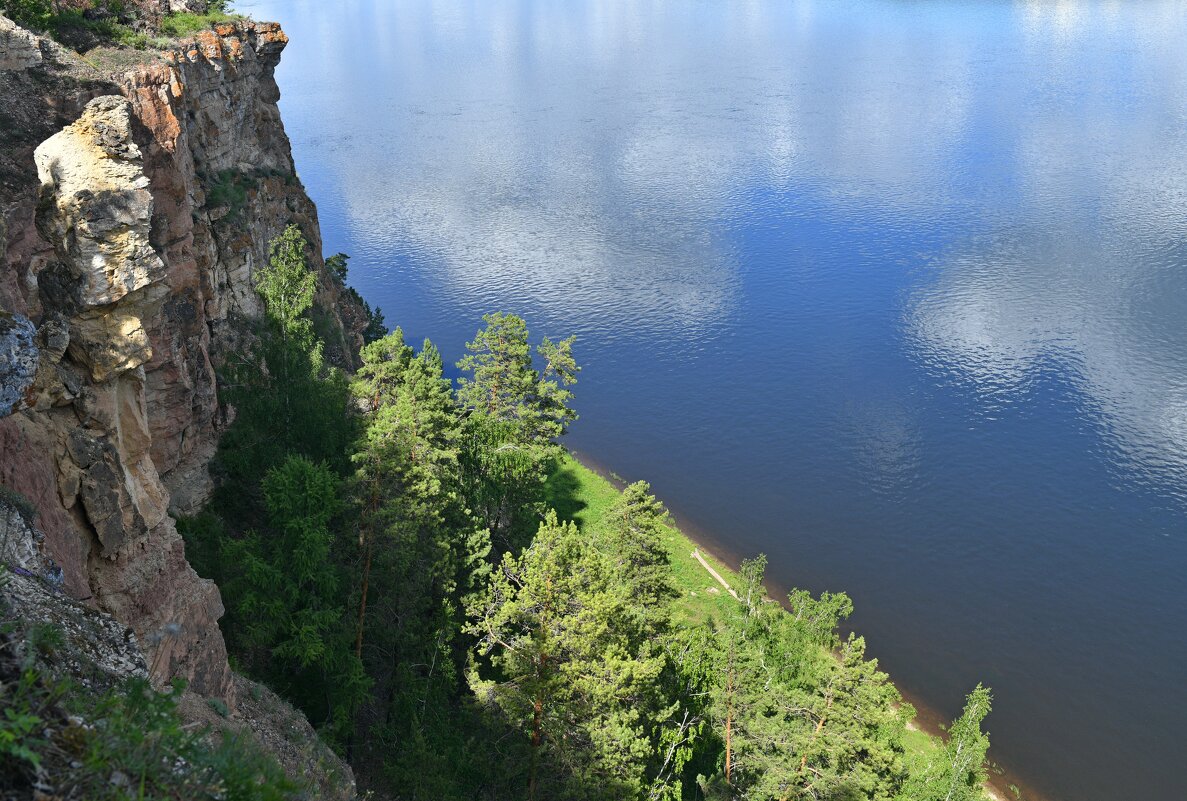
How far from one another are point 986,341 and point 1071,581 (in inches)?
861

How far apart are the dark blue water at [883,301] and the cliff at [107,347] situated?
31.1 metres

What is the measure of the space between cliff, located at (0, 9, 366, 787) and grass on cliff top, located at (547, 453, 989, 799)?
18134 millimetres

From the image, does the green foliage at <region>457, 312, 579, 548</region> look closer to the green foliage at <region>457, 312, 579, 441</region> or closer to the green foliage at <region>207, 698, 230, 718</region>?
the green foliage at <region>457, 312, 579, 441</region>

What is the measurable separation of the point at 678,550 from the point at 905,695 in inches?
514

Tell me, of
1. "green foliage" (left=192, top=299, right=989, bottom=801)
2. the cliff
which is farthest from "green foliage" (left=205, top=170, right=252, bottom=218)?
the cliff

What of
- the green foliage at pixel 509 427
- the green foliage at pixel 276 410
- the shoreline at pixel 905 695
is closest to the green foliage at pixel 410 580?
the green foliage at pixel 276 410

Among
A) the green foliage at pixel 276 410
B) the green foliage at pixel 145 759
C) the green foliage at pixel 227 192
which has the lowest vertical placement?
the green foliage at pixel 276 410

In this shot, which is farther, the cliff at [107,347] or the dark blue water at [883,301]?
the dark blue water at [883,301]

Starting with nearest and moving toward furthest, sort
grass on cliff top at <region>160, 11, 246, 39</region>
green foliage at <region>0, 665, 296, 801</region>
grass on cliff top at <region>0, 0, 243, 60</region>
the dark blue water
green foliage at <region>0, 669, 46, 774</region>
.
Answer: green foliage at <region>0, 669, 46, 774</region> < green foliage at <region>0, 665, 296, 801</region> < grass on cliff top at <region>0, 0, 243, 60</region> < grass on cliff top at <region>160, 11, 246, 39</region> < the dark blue water

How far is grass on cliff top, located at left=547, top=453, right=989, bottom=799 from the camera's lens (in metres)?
40.9

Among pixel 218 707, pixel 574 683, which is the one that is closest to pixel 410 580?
pixel 574 683

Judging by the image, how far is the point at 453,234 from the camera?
79.6 metres

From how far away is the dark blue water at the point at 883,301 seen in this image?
43750 mm

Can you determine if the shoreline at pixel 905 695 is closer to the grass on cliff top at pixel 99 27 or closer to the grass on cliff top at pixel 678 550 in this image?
the grass on cliff top at pixel 678 550
